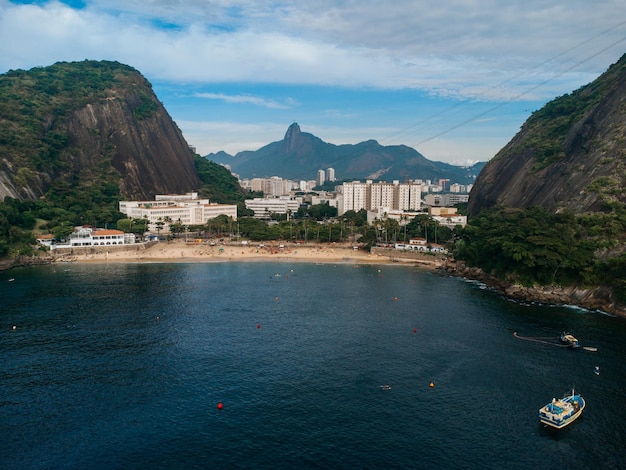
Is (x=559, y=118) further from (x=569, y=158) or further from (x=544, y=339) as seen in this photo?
(x=544, y=339)

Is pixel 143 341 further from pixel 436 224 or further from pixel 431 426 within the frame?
pixel 436 224

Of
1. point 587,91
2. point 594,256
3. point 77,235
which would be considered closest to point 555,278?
point 594,256

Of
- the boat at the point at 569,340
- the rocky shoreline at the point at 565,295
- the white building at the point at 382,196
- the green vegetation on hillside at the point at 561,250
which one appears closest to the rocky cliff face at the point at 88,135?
the white building at the point at 382,196

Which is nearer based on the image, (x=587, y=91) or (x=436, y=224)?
(x=436, y=224)

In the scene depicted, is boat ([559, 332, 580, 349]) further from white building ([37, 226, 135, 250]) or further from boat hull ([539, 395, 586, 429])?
white building ([37, 226, 135, 250])

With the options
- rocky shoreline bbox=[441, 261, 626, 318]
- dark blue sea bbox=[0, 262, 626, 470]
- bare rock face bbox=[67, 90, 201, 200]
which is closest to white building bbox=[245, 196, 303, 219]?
bare rock face bbox=[67, 90, 201, 200]
